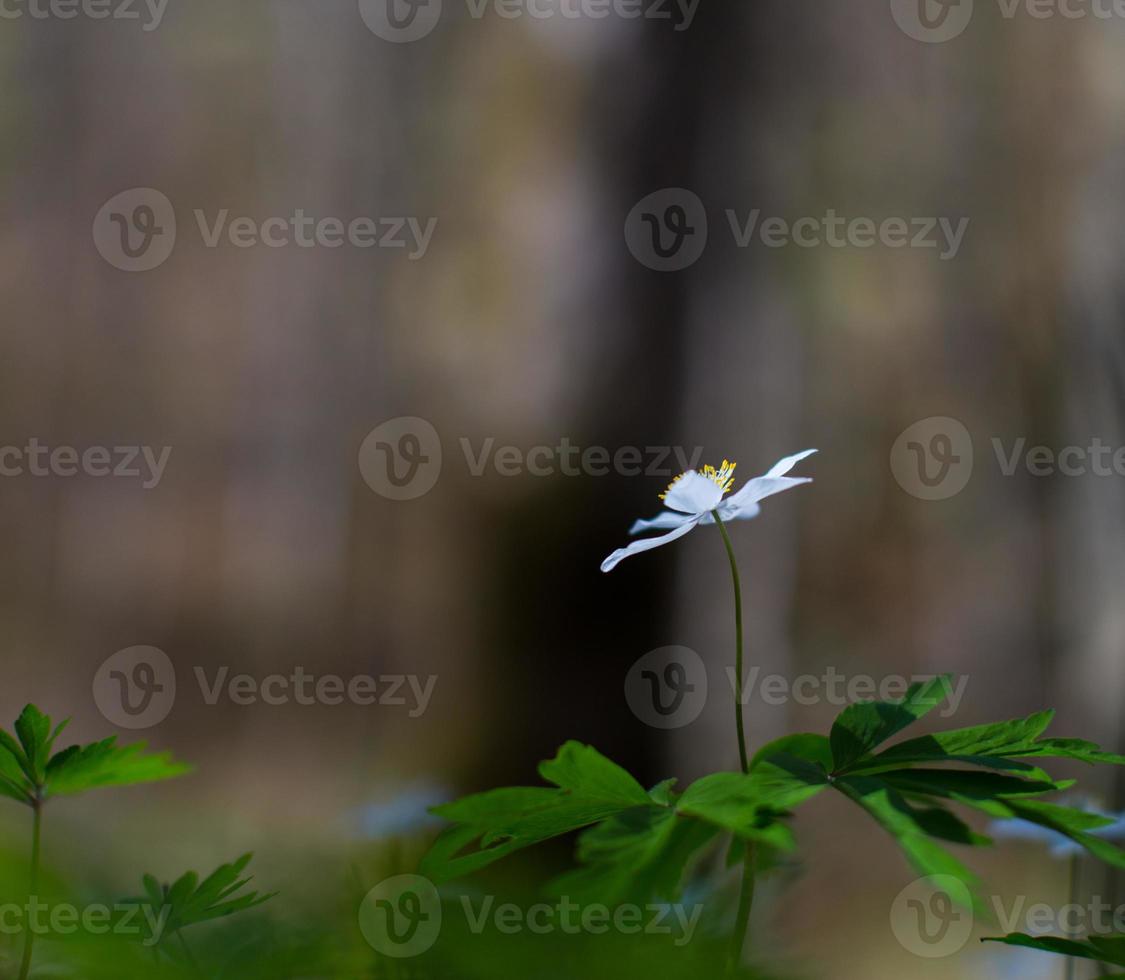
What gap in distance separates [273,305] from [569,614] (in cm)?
114

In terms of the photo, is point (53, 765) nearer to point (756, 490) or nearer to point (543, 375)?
point (756, 490)

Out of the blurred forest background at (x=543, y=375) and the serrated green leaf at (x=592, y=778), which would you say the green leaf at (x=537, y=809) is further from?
the blurred forest background at (x=543, y=375)

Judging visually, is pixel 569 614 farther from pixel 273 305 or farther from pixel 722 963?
pixel 722 963

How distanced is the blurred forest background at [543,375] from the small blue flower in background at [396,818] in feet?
4.53

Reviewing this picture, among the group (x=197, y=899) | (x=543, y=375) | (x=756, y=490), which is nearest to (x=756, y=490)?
(x=756, y=490)

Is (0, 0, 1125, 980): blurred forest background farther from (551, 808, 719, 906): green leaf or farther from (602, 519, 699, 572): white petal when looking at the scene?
(551, 808, 719, 906): green leaf

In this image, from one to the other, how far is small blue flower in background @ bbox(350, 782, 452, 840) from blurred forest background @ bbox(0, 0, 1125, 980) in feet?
4.53

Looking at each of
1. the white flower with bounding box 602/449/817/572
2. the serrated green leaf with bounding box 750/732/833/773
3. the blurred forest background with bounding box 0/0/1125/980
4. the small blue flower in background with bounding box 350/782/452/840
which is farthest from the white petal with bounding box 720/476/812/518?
the blurred forest background with bounding box 0/0/1125/980

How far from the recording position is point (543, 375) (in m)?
2.22

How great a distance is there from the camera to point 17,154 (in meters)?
2.37

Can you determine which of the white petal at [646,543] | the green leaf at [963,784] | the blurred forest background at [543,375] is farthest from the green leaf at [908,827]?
the blurred forest background at [543,375]

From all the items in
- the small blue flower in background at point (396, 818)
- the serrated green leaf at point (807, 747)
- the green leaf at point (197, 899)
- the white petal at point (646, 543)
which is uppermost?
the white petal at point (646, 543)

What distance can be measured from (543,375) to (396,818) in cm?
172

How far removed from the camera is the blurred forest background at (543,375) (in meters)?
2.05
